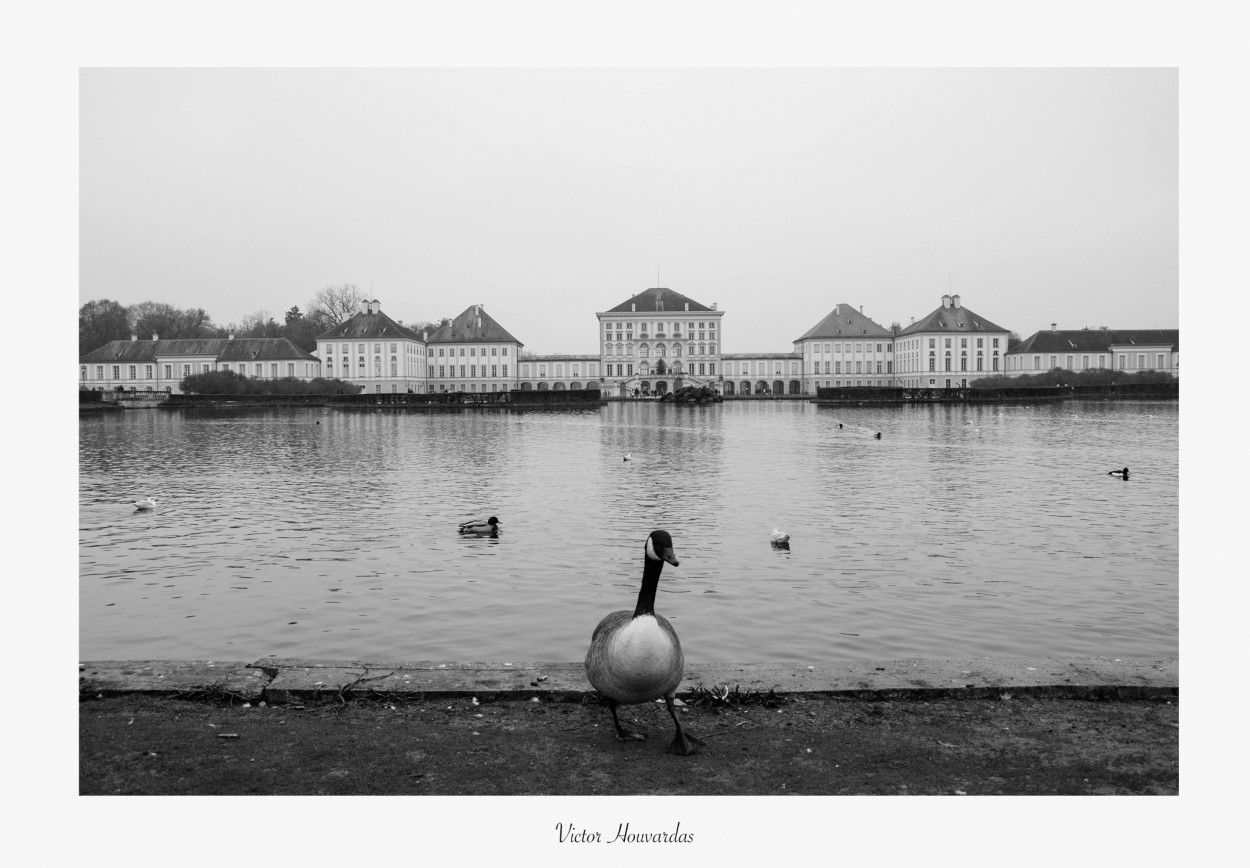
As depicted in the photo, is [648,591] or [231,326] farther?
[231,326]

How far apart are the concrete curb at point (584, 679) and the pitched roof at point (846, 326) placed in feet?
388

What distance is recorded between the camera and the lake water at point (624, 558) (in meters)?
7.65

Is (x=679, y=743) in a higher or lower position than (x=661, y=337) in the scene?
lower

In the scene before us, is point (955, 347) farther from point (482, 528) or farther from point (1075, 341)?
point (482, 528)

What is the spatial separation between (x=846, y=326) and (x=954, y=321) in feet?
42.8

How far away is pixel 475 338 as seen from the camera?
115812mm

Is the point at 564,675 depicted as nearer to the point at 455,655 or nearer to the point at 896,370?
the point at 455,655

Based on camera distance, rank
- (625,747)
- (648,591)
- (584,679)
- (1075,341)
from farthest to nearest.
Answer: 1. (1075,341)
2. (584,679)
3. (625,747)
4. (648,591)

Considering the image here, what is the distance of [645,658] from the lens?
4.38m

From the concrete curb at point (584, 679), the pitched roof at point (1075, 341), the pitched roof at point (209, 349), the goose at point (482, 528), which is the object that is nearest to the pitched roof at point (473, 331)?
the pitched roof at point (209, 349)

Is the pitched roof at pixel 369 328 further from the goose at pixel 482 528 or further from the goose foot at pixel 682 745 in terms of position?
the goose foot at pixel 682 745

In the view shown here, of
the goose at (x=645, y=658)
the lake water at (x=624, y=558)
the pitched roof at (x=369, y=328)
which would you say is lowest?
the lake water at (x=624, y=558)

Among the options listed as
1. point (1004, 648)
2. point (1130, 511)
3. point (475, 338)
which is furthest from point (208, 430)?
point (475, 338)

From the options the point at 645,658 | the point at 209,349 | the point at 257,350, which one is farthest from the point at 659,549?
the point at 209,349
